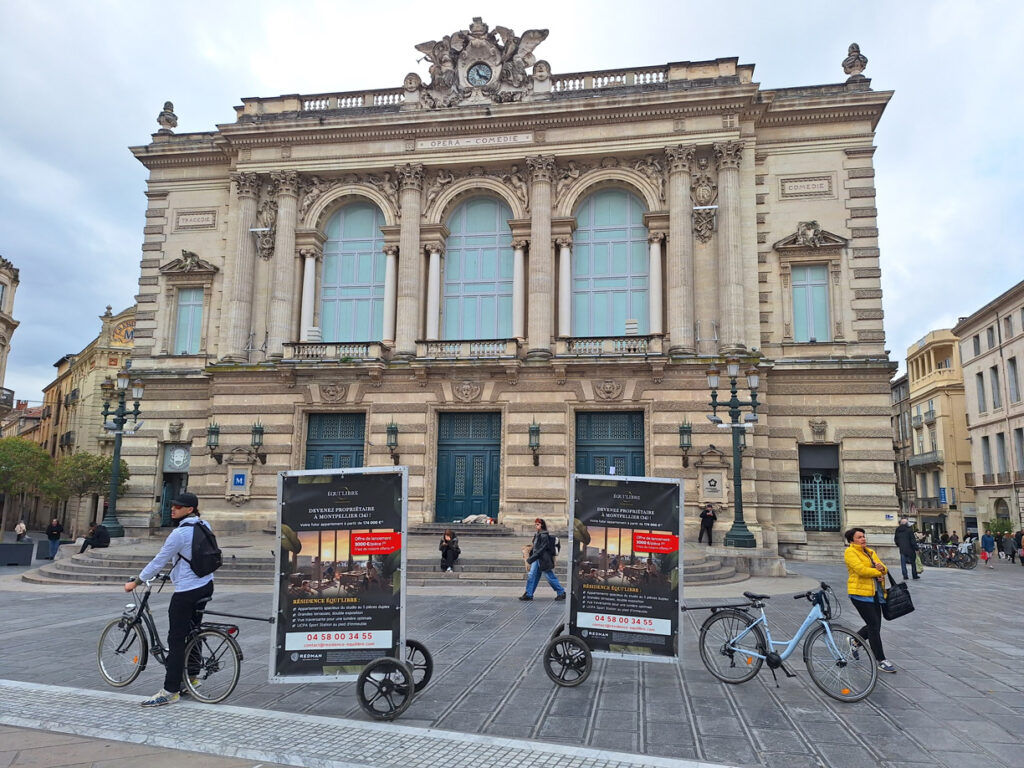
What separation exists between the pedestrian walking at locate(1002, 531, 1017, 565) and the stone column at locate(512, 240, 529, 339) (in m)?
26.1

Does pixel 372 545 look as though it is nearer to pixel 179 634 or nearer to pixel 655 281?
pixel 179 634

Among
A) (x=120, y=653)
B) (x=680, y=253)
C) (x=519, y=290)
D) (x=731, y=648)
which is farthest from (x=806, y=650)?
(x=519, y=290)

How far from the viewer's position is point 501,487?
26.2m

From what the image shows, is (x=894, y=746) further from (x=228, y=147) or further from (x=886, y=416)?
(x=228, y=147)

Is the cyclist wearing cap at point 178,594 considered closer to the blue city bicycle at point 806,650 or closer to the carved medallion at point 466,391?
the blue city bicycle at point 806,650

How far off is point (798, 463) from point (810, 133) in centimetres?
1288

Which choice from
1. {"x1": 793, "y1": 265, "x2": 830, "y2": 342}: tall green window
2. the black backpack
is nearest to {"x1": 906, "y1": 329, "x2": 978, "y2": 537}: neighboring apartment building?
{"x1": 793, "y1": 265, "x2": 830, "y2": 342}: tall green window

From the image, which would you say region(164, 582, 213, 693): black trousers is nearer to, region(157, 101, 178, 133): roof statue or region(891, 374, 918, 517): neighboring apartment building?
region(157, 101, 178, 133): roof statue

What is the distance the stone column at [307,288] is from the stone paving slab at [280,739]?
22794 millimetres

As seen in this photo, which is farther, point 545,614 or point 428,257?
point 428,257

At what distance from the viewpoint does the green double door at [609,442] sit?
26141mm

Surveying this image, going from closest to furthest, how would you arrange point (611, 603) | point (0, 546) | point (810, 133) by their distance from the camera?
point (611, 603) → point (0, 546) → point (810, 133)

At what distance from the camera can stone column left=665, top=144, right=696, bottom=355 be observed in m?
26.0

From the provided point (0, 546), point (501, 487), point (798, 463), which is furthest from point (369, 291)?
point (798, 463)
